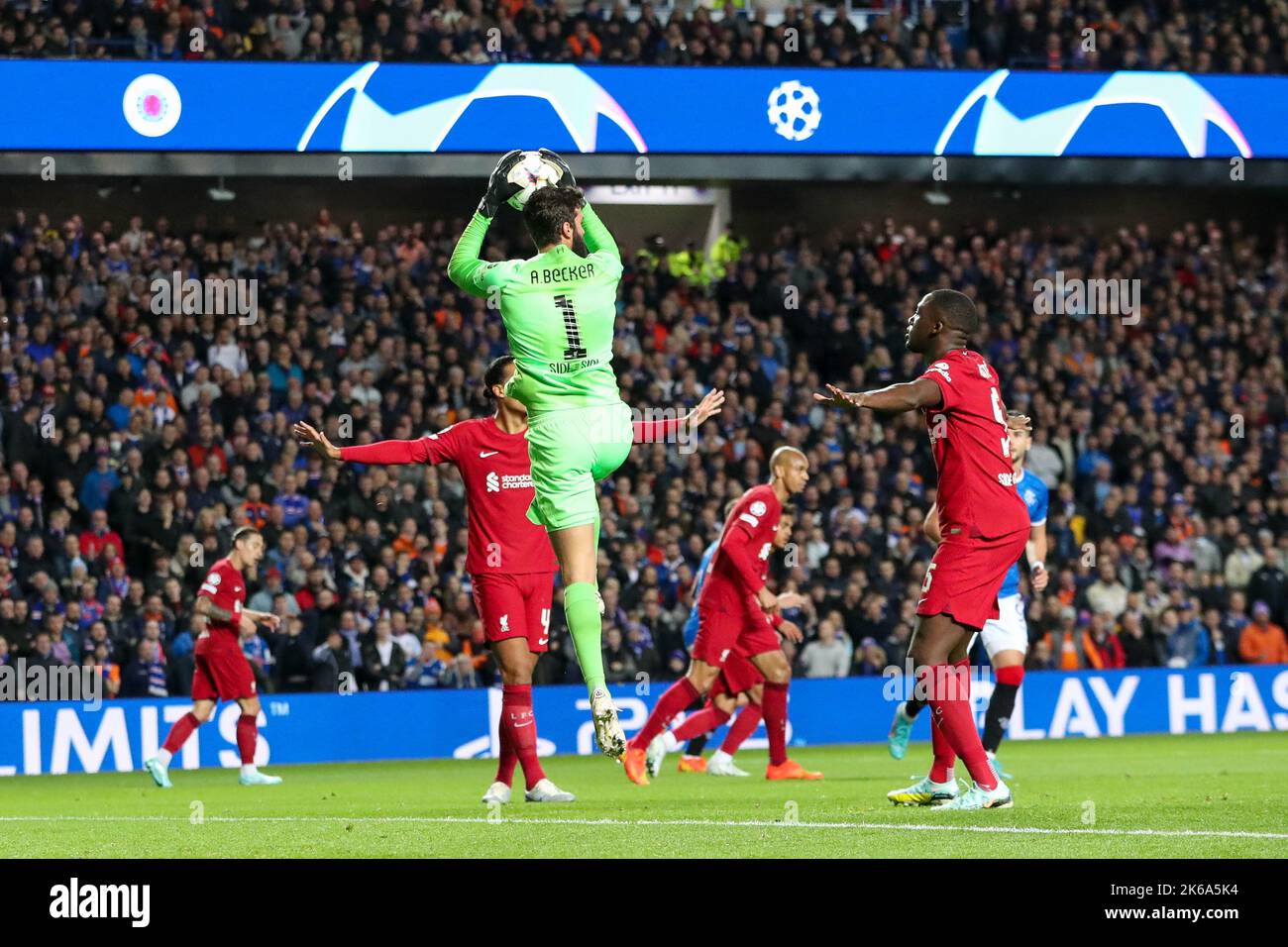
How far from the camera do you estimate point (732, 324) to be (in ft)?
73.7

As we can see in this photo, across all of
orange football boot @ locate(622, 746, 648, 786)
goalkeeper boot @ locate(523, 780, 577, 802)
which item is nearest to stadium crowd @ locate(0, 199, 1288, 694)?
orange football boot @ locate(622, 746, 648, 786)

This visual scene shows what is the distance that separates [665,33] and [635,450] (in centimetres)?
491

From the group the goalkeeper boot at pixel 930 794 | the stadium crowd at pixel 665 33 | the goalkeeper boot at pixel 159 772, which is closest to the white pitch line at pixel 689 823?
the goalkeeper boot at pixel 930 794

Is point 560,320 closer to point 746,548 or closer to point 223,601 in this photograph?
point 746,548

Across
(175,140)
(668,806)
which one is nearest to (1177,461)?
(175,140)

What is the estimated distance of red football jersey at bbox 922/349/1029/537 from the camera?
844 centimetres

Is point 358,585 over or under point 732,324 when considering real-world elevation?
under

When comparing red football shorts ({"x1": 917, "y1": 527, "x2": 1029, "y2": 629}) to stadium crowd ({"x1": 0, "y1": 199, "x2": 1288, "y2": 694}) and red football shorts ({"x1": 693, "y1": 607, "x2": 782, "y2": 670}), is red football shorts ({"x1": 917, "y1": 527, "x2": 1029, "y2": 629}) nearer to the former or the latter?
red football shorts ({"x1": 693, "y1": 607, "x2": 782, "y2": 670})

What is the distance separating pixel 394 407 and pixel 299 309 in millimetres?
1874

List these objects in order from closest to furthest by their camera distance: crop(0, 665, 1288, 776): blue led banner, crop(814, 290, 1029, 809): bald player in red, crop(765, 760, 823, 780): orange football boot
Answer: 1. crop(814, 290, 1029, 809): bald player in red
2. crop(765, 760, 823, 780): orange football boot
3. crop(0, 665, 1288, 776): blue led banner

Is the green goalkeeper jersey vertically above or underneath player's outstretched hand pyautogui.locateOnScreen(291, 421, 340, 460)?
above

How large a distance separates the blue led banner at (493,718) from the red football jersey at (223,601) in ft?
8.85
